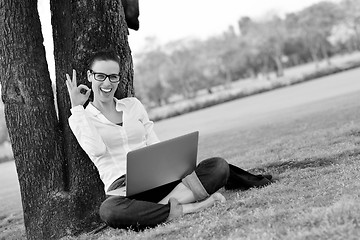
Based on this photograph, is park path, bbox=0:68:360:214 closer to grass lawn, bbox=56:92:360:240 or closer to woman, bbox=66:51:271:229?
grass lawn, bbox=56:92:360:240

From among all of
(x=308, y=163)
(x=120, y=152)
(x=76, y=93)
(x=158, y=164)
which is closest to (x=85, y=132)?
(x=120, y=152)

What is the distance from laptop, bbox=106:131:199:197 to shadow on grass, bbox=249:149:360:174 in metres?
1.81

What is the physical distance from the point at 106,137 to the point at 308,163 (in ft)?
8.92

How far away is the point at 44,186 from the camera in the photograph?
17.4 feet

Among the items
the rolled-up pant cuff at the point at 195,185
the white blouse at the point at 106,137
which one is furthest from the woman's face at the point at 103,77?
the rolled-up pant cuff at the point at 195,185

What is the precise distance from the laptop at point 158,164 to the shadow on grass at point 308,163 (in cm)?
181

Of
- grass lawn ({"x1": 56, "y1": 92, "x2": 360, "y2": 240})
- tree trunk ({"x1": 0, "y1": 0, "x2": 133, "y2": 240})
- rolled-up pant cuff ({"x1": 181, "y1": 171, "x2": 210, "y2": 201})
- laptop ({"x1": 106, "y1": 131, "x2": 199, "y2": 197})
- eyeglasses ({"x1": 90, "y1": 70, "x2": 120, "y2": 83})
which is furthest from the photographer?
tree trunk ({"x1": 0, "y1": 0, "x2": 133, "y2": 240})

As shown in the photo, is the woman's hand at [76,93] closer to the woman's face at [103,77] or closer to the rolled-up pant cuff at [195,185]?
the woman's face at [103,77]

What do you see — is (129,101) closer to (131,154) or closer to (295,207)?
(131,154)

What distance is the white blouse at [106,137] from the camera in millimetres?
4578

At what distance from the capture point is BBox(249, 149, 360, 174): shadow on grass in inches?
248

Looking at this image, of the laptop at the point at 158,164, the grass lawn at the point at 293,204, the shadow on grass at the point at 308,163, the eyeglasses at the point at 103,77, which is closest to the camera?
the grass lawn at the point at 293,204

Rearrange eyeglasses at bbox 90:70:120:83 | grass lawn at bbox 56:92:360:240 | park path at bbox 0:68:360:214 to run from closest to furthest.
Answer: grass lawn at bbox 56:92:360:240
eyeglasses at bbox 90:70:120:83
park path at bbox 0:68:360:214

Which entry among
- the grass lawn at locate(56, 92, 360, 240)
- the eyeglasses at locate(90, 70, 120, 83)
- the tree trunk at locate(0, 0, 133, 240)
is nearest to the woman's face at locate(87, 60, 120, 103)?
the eyeglasses at locate(90, 70, 120, 83)
